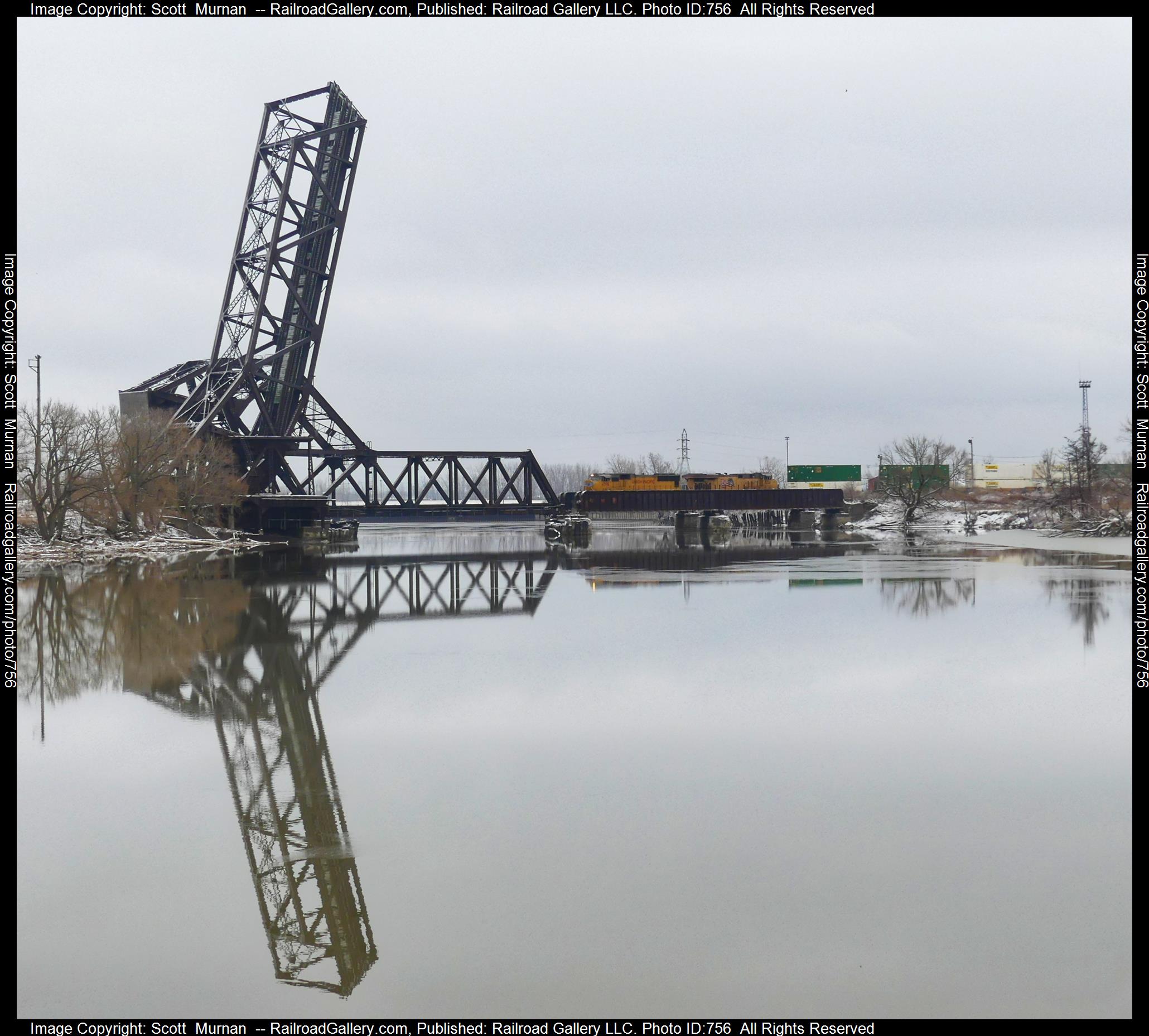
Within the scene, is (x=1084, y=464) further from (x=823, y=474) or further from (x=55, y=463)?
(x=55, y=463)

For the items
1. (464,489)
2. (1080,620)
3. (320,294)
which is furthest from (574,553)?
(464,489)

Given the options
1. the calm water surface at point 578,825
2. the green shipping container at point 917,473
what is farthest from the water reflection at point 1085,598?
the green shipping container at point 917,473

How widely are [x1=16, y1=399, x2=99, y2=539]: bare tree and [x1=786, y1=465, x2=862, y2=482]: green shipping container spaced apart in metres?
68.9

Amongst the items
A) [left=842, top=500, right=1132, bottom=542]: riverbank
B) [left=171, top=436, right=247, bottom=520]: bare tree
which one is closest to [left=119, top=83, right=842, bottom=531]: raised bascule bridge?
[left=171, top=436, right=247, bottom=520]: bare tree

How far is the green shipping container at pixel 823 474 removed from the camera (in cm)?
10150

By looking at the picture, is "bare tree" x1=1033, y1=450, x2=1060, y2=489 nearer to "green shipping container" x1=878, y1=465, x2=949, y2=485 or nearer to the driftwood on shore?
"green shipping container" x1=878, y1=465, x2=949, y2=485

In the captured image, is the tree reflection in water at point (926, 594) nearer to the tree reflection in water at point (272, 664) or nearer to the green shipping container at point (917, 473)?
the tree reflection in water at point (272, 664)

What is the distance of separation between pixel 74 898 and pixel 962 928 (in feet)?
17.6

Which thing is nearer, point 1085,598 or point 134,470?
point 1085,598

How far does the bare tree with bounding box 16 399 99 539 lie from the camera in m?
43.8

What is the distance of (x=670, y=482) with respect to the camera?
75.4 metres

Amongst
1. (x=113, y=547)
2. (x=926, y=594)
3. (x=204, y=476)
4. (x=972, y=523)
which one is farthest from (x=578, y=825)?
(x=972, y=523)

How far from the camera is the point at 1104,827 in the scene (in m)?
7.66

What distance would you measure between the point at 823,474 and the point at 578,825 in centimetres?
9727
